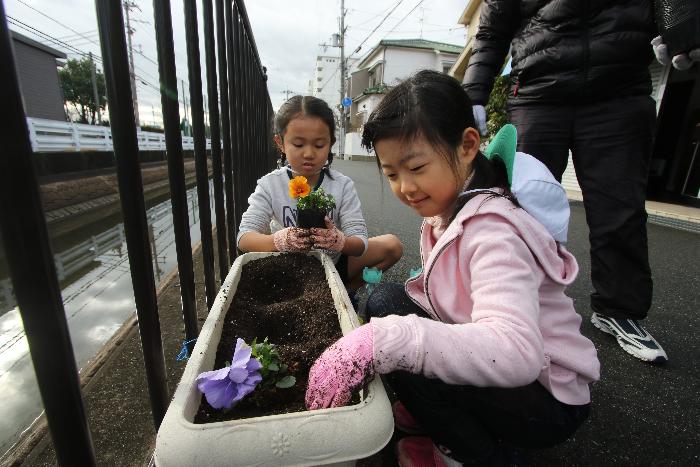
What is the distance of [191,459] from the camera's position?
56 centimetres

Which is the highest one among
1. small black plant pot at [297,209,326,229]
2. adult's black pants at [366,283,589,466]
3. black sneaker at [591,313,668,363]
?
small black plant pot at [297,209,326,229]

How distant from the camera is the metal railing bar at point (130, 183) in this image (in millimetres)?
714

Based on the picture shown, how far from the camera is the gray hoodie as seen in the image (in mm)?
1771

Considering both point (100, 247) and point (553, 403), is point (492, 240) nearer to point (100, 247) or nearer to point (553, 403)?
point (553, 403)

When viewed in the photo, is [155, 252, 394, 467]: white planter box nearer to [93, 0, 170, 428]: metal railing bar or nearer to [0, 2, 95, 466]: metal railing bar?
[0, 2, 95, 466]: metal railing bar

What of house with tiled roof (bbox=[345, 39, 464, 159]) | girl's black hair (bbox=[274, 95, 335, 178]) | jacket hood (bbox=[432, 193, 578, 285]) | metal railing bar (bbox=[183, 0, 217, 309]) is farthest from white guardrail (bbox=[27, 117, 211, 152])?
house with tiled roof (bbox=[345, 39, 464, 159])

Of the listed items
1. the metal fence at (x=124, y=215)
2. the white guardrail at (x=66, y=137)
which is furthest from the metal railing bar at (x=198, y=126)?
the white guardrail at (x=66, y=137)

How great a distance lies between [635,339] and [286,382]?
152 cm

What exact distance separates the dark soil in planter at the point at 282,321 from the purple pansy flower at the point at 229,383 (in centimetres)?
4

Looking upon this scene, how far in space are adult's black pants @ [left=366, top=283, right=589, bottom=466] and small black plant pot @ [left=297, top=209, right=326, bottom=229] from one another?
69cm

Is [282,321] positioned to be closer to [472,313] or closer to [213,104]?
[472,313]

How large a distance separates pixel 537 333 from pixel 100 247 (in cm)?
596

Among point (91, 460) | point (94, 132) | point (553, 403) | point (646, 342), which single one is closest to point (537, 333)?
point (553, 403)

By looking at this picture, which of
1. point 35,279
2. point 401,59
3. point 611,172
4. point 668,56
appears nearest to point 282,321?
point 35,279
